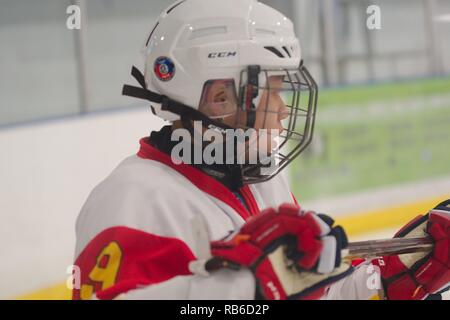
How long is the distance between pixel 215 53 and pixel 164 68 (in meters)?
0.10

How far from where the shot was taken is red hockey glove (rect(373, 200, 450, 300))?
63.1 inches

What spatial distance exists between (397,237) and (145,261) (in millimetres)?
513

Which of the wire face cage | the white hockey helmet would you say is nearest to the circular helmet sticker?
the white hockey helmet

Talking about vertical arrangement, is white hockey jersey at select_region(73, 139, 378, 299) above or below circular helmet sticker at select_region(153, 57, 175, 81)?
below

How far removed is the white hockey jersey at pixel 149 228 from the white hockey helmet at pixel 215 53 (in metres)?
0.10

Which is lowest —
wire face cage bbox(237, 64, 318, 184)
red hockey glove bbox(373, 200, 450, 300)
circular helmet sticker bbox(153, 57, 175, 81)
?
red hockey glove bbox(373, 200, 450, 300)

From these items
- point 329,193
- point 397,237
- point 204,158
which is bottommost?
point 329,193

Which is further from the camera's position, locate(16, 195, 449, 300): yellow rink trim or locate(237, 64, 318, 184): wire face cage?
locate(16, 195, 449, 300): yellow rink trim

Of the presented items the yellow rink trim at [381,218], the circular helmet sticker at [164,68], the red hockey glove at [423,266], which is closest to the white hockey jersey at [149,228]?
the circular helmet sticker at [164,68]

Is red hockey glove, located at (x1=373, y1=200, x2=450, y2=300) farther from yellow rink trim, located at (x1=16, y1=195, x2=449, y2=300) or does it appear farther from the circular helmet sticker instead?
yellow rink trim, located at (x1=16, y1=195, x2=449, y2=300)

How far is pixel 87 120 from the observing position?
3.54 m

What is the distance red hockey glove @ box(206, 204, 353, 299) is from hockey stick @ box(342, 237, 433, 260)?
8.6 inches
